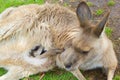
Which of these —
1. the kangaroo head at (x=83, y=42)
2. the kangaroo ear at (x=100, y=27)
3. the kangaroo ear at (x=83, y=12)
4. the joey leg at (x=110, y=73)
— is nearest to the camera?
the kangaroo ear at (x=100, y=27)

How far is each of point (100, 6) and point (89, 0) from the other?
0.40 metres

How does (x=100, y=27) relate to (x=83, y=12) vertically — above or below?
below

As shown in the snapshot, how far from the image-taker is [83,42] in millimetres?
5418

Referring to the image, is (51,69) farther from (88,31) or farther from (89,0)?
(89,0)

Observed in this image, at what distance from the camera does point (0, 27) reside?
6613mm

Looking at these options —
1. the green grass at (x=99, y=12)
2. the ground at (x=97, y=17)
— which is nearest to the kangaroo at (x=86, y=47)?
the ground at (x=97, y=17)

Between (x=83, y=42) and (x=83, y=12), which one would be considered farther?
(x=83, y=12)

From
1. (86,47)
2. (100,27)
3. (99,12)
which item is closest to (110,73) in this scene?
(86,47)

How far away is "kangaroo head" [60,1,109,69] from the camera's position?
17.8ft

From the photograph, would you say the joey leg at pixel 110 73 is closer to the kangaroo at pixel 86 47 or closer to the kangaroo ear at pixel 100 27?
the kangaroo at pixel 86 47

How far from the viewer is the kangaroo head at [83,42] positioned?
17.8ft

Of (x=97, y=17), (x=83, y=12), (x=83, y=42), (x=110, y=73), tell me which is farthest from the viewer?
(x=97, y=17)

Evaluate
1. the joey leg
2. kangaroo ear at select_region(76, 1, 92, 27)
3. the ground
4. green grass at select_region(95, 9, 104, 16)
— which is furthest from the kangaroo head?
green grass at select_region(95, 9, 104, 16)

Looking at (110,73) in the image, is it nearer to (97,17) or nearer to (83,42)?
(83,42)
